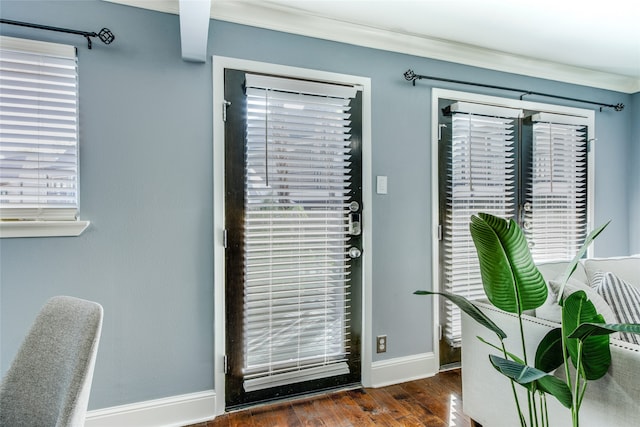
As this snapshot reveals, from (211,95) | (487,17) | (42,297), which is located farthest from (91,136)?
(487,17)

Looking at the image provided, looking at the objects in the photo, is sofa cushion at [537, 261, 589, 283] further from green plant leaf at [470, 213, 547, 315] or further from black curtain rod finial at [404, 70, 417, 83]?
black curtain rod finial at [404, 70, 417, 83]

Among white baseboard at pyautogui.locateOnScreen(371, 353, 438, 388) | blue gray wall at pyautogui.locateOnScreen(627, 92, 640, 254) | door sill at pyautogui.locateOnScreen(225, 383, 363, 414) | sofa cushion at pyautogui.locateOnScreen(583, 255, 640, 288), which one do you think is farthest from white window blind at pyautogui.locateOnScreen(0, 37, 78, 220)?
blue gray wall at pyautogui.locateOnScreen(627, 92, 640, 254)

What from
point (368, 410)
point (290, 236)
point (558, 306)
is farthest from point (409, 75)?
point (368, 410)

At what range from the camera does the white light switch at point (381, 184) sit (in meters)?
2.32

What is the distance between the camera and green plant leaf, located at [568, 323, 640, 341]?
86 cm

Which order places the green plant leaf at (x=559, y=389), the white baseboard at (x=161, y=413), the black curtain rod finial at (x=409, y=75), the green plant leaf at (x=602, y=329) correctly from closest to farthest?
the green plant leaf at (x=602, y=329) → the green plant leaf at (x=559, y=389) → the white baseboard at (x=161, y=413) → the black curtain rod finial at (x=409, y=75)

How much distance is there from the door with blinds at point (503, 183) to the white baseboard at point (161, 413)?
1.65 meters

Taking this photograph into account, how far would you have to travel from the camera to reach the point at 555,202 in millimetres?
2883

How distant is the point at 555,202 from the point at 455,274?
117 centimetres

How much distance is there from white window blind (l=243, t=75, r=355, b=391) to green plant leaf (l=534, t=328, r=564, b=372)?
123 centimetres

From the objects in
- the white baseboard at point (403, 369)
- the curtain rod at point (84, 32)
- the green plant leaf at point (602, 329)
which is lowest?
the white baseboard at point (403, 369)

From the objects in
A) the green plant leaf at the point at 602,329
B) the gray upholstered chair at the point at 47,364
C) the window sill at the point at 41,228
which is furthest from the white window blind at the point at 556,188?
the window sill at the point at 41,228

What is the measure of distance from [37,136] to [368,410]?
7.47ft

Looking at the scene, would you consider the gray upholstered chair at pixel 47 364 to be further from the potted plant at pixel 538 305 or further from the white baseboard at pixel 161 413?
the potted plant at pixel 538 305
